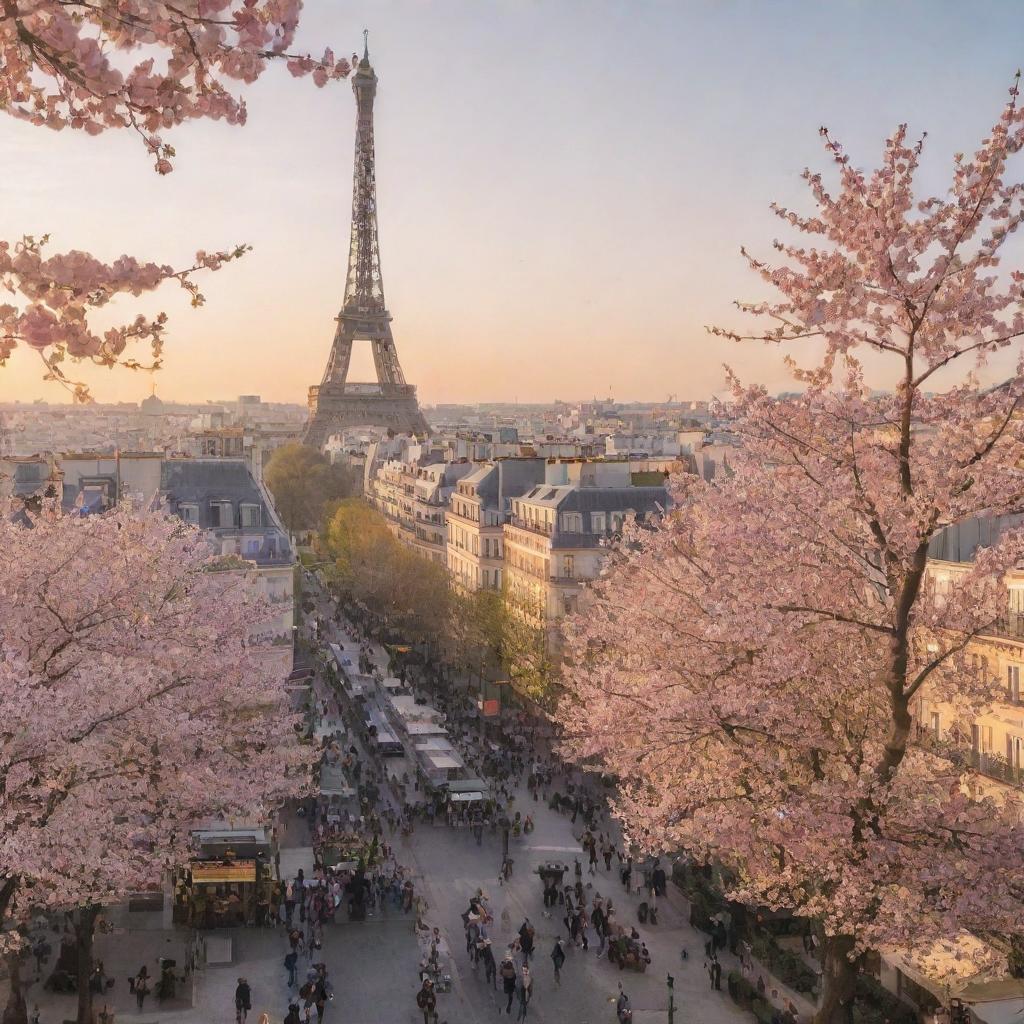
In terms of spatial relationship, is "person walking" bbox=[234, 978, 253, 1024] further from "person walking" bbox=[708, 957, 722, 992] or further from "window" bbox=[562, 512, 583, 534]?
"window" bbox=[562, 512, 583, 534]

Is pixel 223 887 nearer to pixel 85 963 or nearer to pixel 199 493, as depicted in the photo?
pixel 85 963

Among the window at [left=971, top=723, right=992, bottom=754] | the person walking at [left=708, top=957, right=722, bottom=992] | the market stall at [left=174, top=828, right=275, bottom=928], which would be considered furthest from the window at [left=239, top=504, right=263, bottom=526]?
the window at [left=971, top=723, right=992, bottom=754]

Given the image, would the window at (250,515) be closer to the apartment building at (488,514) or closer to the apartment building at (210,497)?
the apartment building at (210,497)

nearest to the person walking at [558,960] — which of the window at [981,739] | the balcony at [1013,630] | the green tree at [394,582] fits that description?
the window at [981,739]

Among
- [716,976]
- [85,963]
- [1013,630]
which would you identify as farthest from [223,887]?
[1013,630]

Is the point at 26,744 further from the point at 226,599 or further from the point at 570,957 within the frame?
the point at 570,957

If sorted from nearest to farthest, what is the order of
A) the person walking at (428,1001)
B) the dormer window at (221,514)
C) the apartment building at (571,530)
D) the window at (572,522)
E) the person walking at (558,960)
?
1. the person walking at (428,1001)
2. the person walking at (558,960)
3. the dormer window at (221,514)
4. the apartment building at (571,530)
5. the window at (572,522)
